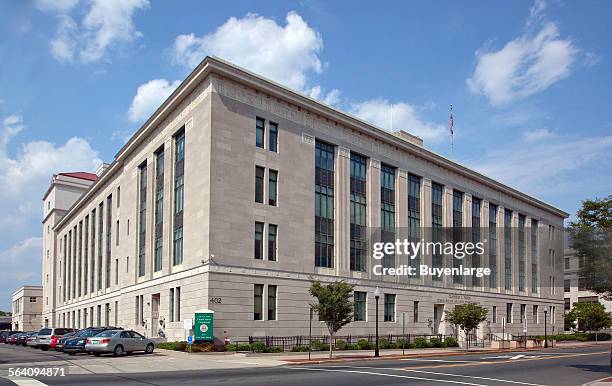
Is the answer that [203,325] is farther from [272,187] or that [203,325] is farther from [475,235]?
[475,235]

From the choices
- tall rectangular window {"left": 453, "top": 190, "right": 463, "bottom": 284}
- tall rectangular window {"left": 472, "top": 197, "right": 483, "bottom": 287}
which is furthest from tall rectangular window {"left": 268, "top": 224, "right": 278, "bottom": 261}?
tall rectangular window {"left": 472, "top": 197, "right": 483, "bottom": 287}

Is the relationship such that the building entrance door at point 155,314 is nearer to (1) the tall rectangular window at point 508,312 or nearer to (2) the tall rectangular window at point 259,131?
(2) the tall rectangular window at point 259,131

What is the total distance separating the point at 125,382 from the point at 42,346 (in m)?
31.4

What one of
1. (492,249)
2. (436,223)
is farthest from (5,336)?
(492,249)

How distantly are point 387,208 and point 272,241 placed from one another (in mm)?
17393

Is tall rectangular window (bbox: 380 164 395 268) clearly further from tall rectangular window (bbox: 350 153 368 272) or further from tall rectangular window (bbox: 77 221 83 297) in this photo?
tall rectangular window (bbox: 77 221 83 297)

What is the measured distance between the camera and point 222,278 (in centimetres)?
4375

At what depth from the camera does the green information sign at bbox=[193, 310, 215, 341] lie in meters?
40.8

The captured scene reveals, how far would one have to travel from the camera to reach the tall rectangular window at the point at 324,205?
5275cm

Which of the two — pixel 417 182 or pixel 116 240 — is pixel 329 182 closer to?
pixel 417 182

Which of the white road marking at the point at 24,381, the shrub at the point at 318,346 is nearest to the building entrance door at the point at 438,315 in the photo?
the shrub at the point at 318,346

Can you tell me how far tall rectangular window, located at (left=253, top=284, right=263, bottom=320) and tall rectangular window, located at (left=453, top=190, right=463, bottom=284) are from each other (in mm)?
32537

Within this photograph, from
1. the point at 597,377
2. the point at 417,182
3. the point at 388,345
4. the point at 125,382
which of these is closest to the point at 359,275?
the point at 388,345

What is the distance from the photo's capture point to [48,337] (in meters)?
46.8
